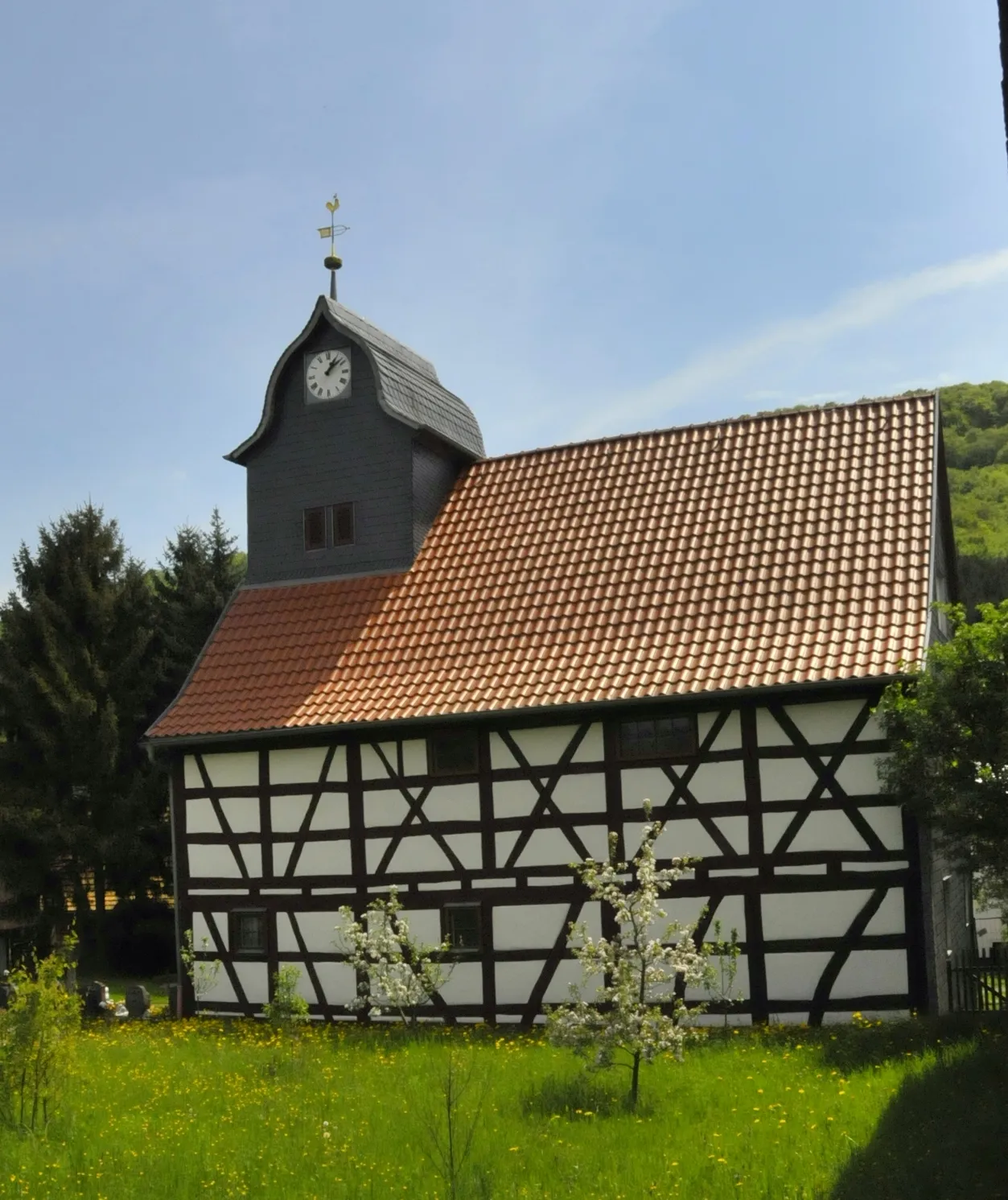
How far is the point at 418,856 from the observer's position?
18.9m

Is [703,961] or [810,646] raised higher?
[810,646]

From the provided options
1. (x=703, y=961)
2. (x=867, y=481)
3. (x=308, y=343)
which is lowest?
(x=703, y=961)

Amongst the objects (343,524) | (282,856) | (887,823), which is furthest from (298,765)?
(887,823)

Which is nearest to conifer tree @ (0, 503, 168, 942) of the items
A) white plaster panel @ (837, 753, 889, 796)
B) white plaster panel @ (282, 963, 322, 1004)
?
white plaster panel @ (282, 963, 322, 1004)

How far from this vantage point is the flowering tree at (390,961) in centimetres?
1712

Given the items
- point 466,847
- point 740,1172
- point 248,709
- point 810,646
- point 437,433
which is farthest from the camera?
point 437,433

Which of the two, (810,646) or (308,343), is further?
(308,343)

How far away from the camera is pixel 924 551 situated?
59.5 feet

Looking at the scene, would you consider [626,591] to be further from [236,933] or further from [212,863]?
[236,933]

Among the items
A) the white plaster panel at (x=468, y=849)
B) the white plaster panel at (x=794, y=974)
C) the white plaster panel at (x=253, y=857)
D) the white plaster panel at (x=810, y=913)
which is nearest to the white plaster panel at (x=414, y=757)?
the white plaster panel at (x=468, y=849)

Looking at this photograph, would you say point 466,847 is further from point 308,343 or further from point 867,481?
point 308,343

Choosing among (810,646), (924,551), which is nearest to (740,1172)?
(810,646)

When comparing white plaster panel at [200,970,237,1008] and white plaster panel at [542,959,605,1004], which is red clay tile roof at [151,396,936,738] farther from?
white plaster panel at [200,970,237,1008]

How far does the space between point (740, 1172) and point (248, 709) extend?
1153cm
